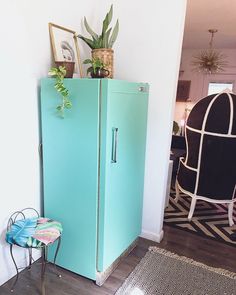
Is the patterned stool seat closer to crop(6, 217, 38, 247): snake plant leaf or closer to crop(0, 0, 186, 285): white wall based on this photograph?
crop(6, 217, 38, 247): snake plant leaf

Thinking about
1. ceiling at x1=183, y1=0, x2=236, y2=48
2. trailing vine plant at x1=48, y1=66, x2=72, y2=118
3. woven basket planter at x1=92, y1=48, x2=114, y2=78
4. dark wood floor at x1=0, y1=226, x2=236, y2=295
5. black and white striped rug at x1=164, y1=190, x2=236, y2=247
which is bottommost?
black and white striped rug at x1=164, y1=190, x2=236, y2=247

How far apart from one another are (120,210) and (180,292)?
67 centimetres

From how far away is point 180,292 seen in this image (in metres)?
1.71

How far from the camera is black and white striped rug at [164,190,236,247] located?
2.49 metres

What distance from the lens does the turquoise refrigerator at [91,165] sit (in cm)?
157

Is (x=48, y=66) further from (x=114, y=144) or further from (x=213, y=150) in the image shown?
→ (x=213, y=150)

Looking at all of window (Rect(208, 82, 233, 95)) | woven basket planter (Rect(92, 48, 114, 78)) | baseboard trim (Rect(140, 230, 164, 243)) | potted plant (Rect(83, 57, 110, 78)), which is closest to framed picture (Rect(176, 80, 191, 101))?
window (Rect(208, 82, 233, 95))

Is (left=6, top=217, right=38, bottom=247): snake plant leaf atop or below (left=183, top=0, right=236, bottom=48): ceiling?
below

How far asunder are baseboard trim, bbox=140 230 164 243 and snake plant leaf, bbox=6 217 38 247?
108 cm

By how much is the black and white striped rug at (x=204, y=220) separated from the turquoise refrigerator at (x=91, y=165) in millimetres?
929

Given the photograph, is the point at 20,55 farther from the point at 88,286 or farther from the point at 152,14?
the point at 88,286

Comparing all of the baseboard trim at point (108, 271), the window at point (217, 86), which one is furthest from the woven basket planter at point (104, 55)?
the window at point (217, 86)

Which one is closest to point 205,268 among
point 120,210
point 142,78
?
point 120,210

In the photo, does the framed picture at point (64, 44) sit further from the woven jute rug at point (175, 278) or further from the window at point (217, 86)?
the window at point (217, 86)
